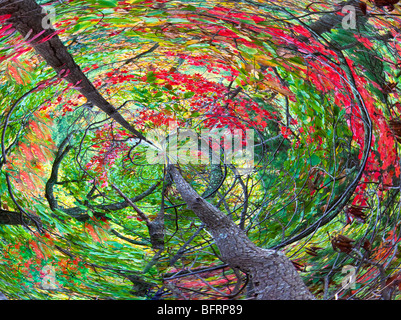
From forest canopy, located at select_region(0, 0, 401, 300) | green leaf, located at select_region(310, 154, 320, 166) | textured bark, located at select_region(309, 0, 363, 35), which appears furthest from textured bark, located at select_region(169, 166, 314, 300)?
textured bark, located at select_region(309, 0, 363, 35)

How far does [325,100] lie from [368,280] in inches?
63.1

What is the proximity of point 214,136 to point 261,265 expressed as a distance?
3.73 metres

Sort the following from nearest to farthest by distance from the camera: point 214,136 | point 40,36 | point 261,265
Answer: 1. point 40,36
2. point 261,265
3. point 214,136

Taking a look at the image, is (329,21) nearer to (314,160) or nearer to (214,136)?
(314,160)

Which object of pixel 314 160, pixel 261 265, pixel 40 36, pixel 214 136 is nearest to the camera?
pixel 40 36

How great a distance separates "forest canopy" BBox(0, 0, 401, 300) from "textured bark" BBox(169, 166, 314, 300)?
0.04 feet

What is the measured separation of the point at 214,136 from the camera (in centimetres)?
607

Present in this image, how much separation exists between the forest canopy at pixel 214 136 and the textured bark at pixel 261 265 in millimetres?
12

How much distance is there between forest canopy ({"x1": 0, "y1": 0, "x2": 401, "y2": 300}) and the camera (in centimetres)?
221

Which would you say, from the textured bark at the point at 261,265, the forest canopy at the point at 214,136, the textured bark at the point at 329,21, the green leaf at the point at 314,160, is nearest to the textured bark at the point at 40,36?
the forest canopy at the point at 214,136

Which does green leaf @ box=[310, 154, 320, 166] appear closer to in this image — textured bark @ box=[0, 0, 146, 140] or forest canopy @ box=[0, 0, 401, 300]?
forest canopy @ box=[0, 0, 401, 300]

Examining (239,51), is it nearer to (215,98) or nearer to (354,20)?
(354,20)

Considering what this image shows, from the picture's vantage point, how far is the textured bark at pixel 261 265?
7.48 ft

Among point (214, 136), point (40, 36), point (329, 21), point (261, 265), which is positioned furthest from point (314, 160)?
point (40, 36)
